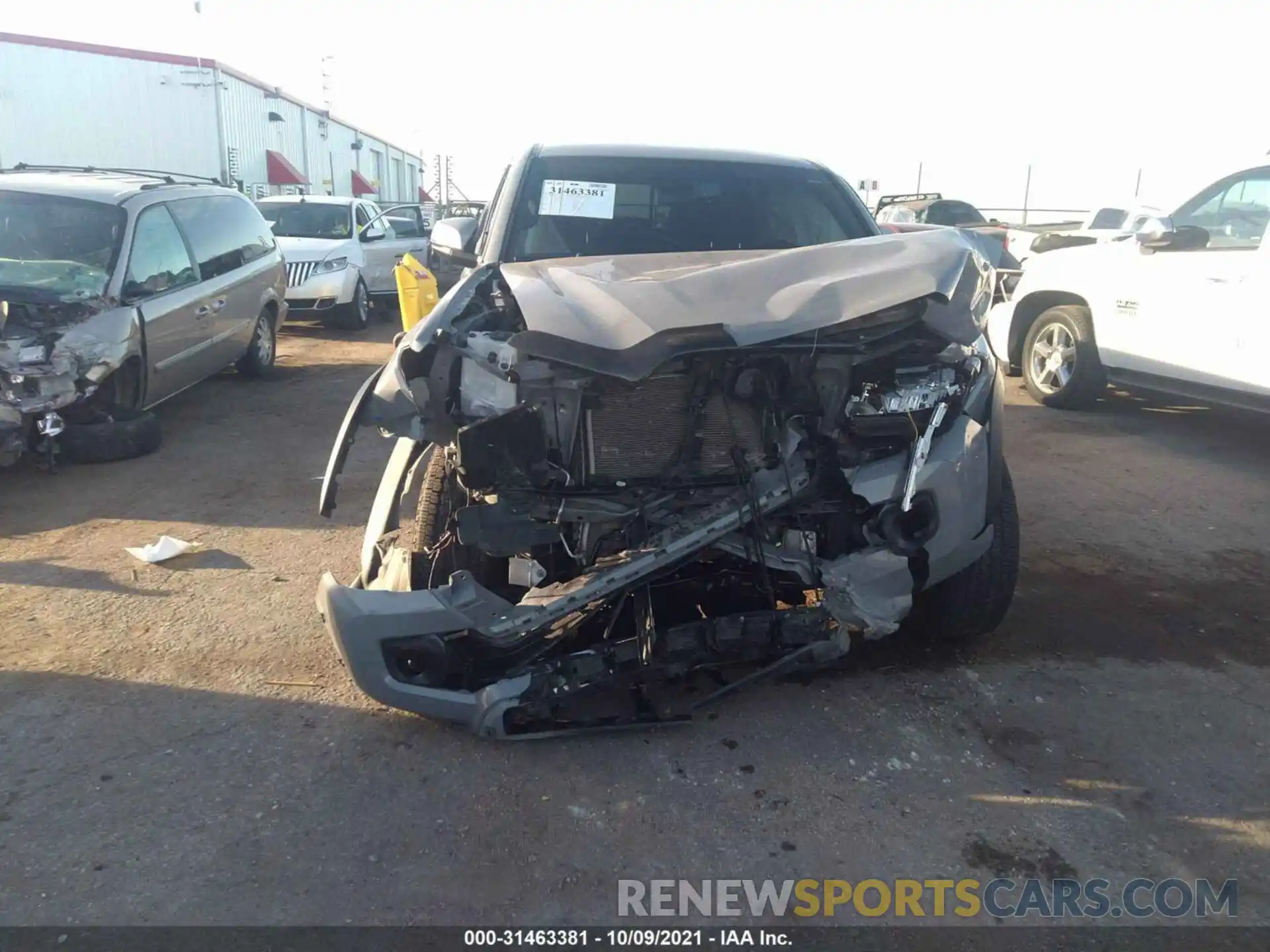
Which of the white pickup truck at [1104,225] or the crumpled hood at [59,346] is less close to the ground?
the white pickup truck at [1104,225]

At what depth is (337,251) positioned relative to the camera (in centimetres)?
1148

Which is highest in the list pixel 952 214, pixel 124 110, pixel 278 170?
pixel 124 110

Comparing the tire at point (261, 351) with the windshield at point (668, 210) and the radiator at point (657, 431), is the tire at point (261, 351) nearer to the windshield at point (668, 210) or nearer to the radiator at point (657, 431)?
the windshield at point (668, 210)

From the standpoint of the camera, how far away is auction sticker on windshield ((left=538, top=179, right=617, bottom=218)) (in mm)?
4223

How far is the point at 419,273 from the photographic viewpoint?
24.2ft

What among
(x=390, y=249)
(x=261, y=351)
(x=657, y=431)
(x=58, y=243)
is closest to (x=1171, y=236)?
(x=657, y=431)

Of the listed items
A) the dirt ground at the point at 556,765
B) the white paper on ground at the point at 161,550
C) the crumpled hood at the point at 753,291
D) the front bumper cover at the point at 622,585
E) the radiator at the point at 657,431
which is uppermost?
the crumpled hood at the point at 753,291

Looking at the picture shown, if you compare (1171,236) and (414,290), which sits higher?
(1171,236)

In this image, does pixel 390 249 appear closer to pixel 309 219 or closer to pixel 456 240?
pixel 309 219

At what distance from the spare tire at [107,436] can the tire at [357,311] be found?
5680mm

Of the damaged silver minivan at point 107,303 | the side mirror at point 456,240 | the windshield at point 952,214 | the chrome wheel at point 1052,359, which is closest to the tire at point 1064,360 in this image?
the chrome wheel at point 1052,359

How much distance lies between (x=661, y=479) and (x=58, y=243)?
5.47 meters

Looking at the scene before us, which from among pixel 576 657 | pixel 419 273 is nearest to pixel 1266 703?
pixel 576 657

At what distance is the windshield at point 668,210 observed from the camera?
418 cm
